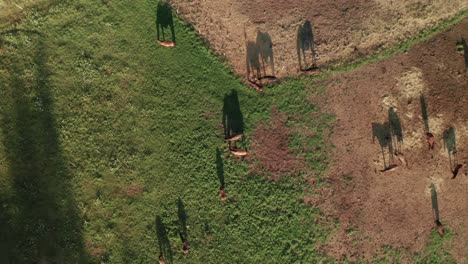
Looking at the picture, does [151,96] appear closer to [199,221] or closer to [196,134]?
[196,134]

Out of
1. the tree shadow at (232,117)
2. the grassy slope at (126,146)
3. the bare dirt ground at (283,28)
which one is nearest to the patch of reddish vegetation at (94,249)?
the grassy slope at (126,146)

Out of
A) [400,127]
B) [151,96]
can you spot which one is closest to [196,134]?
[151,96]

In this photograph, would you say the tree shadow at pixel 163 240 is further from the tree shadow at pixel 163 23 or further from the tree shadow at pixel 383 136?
the tree shadow at pixel 383 136

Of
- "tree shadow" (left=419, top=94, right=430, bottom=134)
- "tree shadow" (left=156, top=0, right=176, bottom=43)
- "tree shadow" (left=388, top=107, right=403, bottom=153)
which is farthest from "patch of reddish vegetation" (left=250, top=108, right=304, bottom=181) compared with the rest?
"tree shadow" (left=419, top=94, right=430, bottom=134)

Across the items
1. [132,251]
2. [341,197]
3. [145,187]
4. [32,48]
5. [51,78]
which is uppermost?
[32,48]

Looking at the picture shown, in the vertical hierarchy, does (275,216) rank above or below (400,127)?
below
